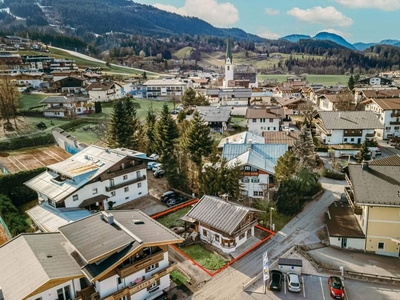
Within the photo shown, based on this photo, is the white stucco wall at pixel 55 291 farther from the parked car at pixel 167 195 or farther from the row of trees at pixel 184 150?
the row of trees at pixel 184 150

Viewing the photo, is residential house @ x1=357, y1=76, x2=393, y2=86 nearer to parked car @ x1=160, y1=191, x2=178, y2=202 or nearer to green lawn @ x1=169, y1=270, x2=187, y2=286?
parked car @ x1=160, y1=191, x2=178, y2=202

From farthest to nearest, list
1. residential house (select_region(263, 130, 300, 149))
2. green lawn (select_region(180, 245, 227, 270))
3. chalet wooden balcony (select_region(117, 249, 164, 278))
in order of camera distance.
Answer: residential house (select_region(263, 130, 300, 149))
green lawn (select_region(180, 245, 227, 270))
chalet wooden balcony (select_region(117, 249, 164, 278))

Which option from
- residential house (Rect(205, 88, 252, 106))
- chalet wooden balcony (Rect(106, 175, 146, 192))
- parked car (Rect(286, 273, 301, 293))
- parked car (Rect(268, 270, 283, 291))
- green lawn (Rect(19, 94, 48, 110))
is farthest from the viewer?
residential house (Rect(205, 88, 252, 106))

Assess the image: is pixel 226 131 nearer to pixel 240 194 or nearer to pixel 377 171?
pixel 240 194

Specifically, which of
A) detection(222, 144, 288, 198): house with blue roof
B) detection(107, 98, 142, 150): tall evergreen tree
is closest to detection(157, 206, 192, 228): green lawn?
detection(222, 144, 288, 198): house with blue roof

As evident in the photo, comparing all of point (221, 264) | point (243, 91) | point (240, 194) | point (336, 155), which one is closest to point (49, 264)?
point (221, 264)

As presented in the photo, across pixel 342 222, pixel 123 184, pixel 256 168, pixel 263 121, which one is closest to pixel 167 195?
pixel 123 184

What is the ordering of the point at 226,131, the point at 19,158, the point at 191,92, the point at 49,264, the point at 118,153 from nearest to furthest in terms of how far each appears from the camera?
the point at 49,264 → the point at 118,153 → the point at 19,158 → the point at 226,131 → the point at 191,92
